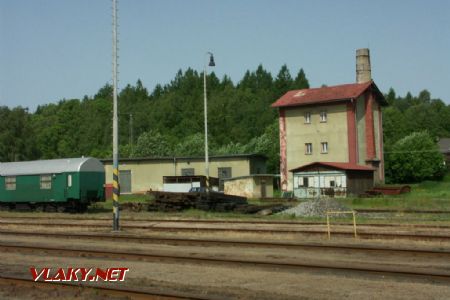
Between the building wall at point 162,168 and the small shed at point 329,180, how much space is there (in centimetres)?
582

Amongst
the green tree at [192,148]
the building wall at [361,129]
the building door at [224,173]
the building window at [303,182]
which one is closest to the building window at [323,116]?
the building wall at [361,129]

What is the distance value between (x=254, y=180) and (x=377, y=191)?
1068 cm

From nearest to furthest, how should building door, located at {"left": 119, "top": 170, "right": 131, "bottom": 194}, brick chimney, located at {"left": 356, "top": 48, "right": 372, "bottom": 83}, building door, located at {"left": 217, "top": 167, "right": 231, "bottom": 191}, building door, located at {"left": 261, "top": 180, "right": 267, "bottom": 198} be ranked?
building door, located at {"left": 261, "top": 180, "right": 267, "bottom": 198} < building door, located at {"left": 217, "top": 167, "right": 231, "bottom": 191} < building door, located at {"left": 119, "top": 170, "right": 131, "bottom": 194} < brick chimney, located at {"left": 356, "top": 48, "right": 372, "bottom": 83}

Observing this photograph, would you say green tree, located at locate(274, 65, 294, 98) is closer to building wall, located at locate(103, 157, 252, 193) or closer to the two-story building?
the two-story building

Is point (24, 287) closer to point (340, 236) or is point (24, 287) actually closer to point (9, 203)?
point (340, 236)

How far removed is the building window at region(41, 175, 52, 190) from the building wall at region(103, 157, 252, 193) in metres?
21.5

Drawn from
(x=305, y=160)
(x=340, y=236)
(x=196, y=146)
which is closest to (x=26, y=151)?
(x=196, y=146)

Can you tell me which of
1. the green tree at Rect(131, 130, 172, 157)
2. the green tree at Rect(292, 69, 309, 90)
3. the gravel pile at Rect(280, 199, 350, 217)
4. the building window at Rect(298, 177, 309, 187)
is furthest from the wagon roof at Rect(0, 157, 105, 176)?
the green tree at Rect(292, 69, 309, 90)

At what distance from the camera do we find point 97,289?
30.1 feet

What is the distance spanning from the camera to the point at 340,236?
16.9 meters

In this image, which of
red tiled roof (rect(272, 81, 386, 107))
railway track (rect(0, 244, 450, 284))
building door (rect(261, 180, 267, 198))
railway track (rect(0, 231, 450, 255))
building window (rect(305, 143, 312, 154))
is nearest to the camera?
railway track (rect(0, 244, 450, 284))

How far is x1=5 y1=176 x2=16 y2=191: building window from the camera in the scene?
114 ft

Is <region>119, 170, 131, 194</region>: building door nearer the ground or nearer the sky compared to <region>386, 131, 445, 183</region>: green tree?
nearer the ground

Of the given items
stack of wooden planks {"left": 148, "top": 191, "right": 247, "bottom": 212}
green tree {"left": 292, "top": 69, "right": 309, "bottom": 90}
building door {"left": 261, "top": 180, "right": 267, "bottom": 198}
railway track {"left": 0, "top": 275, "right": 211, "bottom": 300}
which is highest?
green tree {"left": 292, "top": 69, "right": 309, "bottom": 90}
